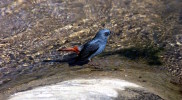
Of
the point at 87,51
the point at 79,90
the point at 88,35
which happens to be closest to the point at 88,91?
the point at 79,90

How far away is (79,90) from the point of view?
5352 millimetres

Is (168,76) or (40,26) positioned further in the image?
(40,26)

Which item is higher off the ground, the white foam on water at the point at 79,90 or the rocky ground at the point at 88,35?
the rocky ground at the point at 88,35

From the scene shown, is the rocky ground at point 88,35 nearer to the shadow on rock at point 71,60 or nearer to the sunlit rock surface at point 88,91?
the shadow on rock at point 71,60

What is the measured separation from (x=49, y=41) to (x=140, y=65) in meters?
2.57

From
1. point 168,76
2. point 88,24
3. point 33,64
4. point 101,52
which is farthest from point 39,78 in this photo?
point 88,24

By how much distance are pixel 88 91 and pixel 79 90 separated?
0.50 feet

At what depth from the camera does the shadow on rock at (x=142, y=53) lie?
7.11 metres

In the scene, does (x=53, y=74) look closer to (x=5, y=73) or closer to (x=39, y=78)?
(x=39, y=78)

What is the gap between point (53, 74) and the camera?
6.55 m

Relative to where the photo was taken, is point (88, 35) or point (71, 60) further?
point (88, 35)

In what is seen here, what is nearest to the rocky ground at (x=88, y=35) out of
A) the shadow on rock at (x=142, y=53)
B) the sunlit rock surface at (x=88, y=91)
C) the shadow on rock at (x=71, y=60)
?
the shadow on rock at (x=142, y=53)

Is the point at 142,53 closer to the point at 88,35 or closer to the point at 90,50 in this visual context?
the point at 90,50

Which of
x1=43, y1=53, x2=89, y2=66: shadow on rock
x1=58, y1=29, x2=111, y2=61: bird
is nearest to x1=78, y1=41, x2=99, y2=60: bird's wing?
x1=58, y1=29, x2=111, y2=61: bird
